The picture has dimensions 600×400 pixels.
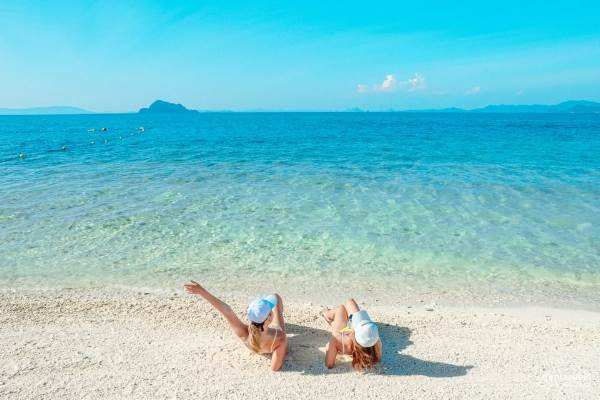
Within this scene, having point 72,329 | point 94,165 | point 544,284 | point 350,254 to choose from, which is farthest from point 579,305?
point 94,165

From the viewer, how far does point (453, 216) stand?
44.2 ft

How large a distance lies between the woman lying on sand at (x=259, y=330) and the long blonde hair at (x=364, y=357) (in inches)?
40.7

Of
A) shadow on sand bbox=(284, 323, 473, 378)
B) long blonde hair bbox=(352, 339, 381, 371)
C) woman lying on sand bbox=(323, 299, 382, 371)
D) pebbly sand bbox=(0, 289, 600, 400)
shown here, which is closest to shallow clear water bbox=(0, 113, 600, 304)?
pebbly sand bbox=(0, 289, 600, 400)

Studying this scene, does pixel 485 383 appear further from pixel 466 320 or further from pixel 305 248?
pixel 305 248

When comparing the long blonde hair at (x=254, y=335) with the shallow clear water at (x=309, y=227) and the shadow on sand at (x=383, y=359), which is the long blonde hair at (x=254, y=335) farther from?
the shallow clear water at (x=309, y=227)

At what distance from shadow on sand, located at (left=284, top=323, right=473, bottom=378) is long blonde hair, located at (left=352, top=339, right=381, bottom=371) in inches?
5.2

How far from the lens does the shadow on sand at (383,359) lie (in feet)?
19.1

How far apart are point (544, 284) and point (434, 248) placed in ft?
8.73

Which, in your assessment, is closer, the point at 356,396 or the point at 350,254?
the point at 356,396

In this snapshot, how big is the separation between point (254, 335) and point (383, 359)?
1967 millimetres

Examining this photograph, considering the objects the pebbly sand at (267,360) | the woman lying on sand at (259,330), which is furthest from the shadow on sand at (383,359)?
the woman lying on sand at (259,330)

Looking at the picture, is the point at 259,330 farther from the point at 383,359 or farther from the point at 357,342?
the point at 383,359

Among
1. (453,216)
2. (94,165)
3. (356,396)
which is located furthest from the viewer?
(94,165)

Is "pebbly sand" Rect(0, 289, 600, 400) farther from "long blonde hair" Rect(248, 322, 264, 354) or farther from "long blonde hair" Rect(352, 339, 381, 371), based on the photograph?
"long blonde hair" Rect(248, 322, 264, 354)
